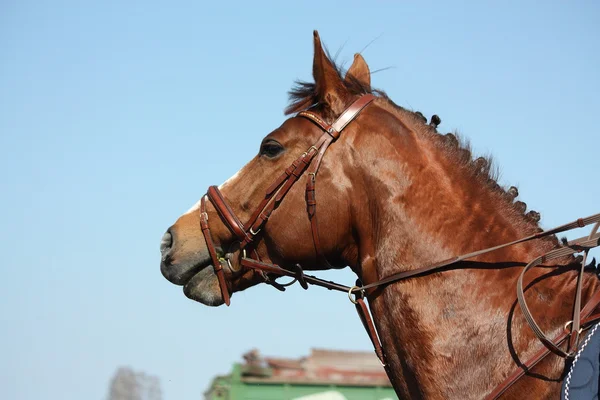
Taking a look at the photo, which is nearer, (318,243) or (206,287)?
(318,243)

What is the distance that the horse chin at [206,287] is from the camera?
4.75 meters

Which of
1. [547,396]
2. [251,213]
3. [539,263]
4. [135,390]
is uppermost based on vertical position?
[135,390]

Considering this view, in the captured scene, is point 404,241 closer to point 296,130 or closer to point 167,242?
point 296,130

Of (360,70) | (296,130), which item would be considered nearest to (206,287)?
(296,130)

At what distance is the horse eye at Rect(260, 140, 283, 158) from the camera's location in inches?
183

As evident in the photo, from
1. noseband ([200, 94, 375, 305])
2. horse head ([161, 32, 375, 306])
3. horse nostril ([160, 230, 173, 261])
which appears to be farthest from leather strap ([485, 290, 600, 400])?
horse nostril ([160, 230, 173, 261])

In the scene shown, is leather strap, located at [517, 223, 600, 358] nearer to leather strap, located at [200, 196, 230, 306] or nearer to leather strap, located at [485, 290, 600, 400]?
leather strap, located at [485, 290, 600, 400]

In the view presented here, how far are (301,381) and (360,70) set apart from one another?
9020 millimetres

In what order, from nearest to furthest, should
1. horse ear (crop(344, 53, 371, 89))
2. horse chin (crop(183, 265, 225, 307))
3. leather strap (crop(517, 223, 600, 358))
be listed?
leather strap (crop(517, 223, 600, 358))
horse chin (crop(183, 265, 225, 307))
horse ear (crop(344, 53, 371, 89))

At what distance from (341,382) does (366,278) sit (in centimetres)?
931

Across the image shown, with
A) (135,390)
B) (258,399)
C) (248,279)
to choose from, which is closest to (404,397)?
(248,279)

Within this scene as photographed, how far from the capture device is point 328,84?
4703 millimetres

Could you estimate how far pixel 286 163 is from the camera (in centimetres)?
459

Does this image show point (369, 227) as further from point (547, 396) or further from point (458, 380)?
point (547, 396)
